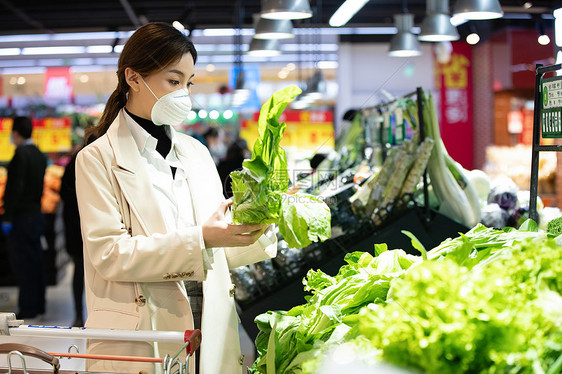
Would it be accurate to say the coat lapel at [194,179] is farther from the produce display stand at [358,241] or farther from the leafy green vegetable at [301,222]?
the produce display stand at [358,241]

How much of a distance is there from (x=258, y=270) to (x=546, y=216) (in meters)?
1.50

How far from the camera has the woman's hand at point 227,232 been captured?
1.82 metres

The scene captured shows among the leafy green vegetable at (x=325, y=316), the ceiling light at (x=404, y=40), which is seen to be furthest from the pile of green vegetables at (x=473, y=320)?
the ceiling light at (x=404, y=40)

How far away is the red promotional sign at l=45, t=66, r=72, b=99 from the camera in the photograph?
12562 mm

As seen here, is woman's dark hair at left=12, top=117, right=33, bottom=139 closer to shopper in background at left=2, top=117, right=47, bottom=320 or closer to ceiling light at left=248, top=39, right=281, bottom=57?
shopper in background at left=2, top=117, right=47, bottom=320

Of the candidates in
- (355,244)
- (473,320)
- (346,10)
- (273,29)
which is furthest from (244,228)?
(273,29)

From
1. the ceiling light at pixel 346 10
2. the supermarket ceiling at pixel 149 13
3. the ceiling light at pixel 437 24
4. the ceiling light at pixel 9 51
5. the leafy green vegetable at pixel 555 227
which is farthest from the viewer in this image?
the ceiling light at pixel 9 51

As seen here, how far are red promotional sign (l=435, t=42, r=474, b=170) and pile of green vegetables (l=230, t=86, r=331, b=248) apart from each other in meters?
11.9

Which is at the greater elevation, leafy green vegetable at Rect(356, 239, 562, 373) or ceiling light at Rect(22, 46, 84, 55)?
ceiling light at Rect(22, 46, 84, 55)

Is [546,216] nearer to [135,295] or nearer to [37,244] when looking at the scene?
[135,295]

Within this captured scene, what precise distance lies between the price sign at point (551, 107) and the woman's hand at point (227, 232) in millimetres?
1097

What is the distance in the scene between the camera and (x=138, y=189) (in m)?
1.98

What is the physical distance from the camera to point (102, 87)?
14719 millimetres

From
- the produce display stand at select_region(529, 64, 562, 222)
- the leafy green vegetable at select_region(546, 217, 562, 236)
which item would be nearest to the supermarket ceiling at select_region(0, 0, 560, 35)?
the produce display stand at select_region(529, 64, 562, 222)
